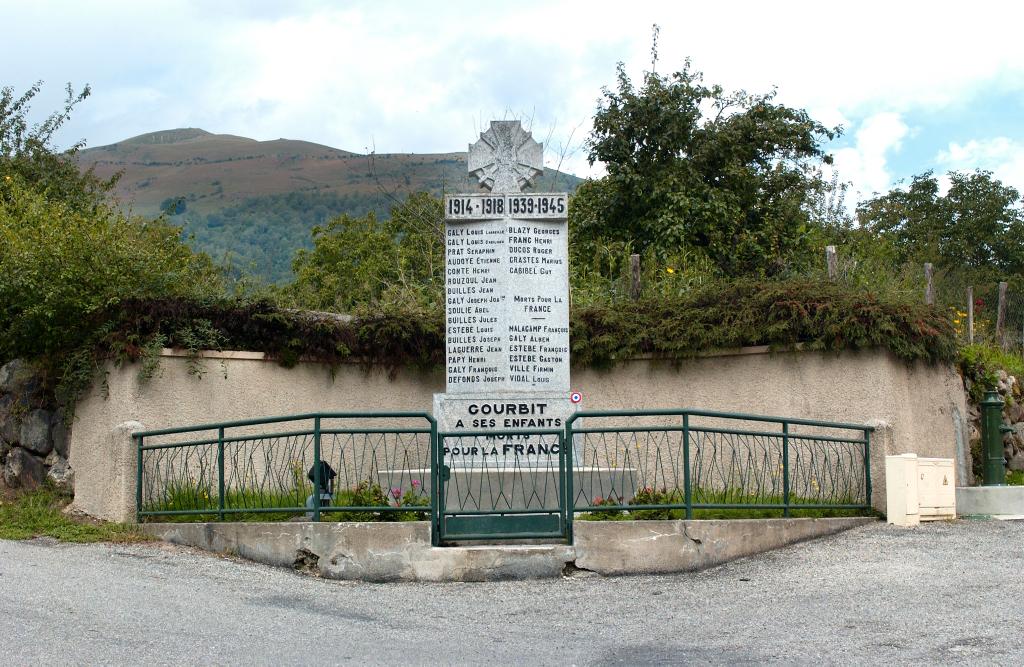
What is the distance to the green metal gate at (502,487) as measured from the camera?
31.5 feet

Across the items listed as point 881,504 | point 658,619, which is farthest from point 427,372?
point 658,619

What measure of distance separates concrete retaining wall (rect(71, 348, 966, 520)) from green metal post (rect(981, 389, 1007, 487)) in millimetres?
678

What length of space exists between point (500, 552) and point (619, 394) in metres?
5.28

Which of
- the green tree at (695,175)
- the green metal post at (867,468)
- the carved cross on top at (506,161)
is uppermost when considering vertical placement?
the green tree at (695,175)

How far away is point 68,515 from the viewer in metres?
12.1

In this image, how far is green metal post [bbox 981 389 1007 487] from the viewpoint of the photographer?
12.8 metres

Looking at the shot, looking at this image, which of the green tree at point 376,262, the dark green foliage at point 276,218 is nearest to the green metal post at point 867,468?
the green tree at point 376,262

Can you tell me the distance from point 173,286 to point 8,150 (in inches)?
437

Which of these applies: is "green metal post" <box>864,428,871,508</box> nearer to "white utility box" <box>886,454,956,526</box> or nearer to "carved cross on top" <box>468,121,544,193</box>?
"white utility box" <box>886,454,956,526</box>

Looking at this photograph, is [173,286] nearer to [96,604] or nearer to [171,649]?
[96,604]

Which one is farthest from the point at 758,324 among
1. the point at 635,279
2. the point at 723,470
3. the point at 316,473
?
the point at 316,473

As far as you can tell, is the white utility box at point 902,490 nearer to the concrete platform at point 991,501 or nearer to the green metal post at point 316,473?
the concrete platform at point 991,501

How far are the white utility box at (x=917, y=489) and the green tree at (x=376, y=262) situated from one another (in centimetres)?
683

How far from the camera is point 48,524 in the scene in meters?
11.5
